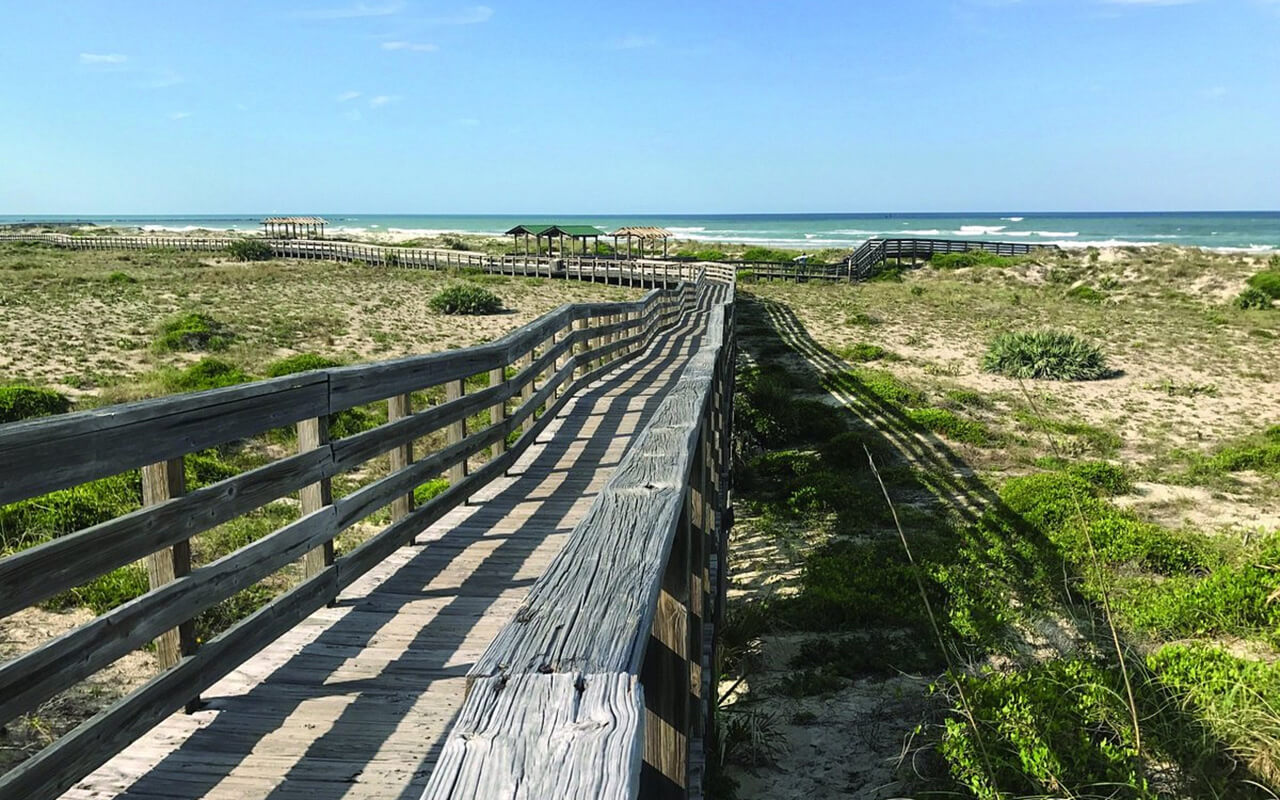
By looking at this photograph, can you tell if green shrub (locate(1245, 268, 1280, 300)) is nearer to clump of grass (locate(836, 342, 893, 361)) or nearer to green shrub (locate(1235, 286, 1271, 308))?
green shrub (locate(1235, 286, 1271, 308))

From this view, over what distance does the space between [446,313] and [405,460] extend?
85.1 ft

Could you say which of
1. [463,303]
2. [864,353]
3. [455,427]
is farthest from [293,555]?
[463,303]

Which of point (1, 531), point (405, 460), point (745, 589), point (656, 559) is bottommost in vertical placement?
point (745, 589)

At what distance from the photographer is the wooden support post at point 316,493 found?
4.00 metres

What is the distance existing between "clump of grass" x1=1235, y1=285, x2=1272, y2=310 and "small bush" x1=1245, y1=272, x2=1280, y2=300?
216 millimetres

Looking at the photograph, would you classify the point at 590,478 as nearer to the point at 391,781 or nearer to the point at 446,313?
the point at 391,781

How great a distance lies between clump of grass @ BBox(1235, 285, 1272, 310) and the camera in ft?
108

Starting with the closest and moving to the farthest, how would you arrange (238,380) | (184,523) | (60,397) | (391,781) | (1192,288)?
(391,781), (184,523), (60,397), (238,380), (1192,288)

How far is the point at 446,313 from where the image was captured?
99.4 feet

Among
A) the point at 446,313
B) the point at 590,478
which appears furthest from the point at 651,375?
the point at 446,313

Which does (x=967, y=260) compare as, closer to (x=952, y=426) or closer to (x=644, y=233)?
(x=644, y=233)

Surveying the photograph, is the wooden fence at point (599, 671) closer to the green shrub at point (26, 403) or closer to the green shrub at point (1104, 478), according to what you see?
the green shrub at point (1104, 478)

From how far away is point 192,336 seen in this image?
20094mm

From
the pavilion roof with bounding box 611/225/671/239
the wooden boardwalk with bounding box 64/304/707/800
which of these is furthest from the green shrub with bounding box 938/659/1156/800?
the pavilion roof with bounding box 611/225/671/239
